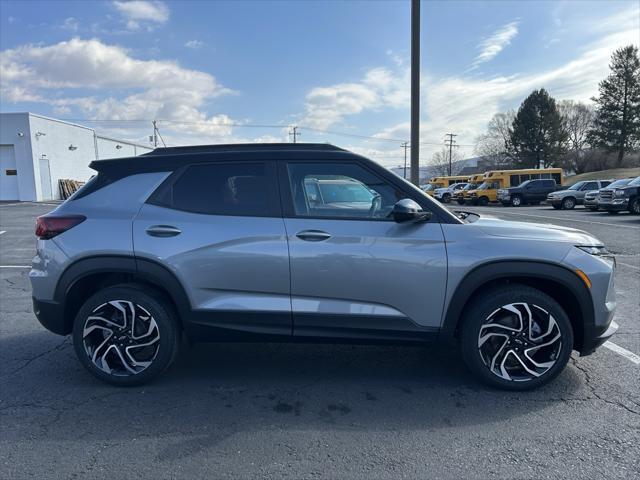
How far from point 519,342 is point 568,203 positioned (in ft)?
86.0

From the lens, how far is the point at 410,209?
3.10m

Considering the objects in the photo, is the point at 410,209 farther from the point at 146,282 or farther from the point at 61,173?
the point at 61,173

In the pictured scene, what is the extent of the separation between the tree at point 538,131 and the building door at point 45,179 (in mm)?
58521

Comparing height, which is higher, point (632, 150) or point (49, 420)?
point (632, 150)

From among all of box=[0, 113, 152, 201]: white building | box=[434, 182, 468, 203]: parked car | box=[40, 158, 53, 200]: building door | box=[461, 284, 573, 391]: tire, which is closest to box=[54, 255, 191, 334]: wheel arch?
box=[461, 284, 573, 391]: tire

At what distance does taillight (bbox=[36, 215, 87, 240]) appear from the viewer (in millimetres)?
3420

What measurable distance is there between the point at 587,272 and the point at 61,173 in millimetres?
33929

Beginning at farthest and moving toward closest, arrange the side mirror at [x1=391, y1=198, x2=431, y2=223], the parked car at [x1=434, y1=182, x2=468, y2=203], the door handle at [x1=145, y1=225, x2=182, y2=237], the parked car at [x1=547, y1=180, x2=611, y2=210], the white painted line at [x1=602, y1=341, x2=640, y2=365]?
the parked car at [x1=434, y1=182, x2=468, y2=203]
the parked car at [x1=547, y1=180, x2=611, y2=210]
the white painted line at [x1=602, y1=341, x2=640, y2=365]
the door handle at [x1=145, y1=225, x2=182, y2=237]
the side mirror at [x1=391, y1=198, x2=431, y2=223]

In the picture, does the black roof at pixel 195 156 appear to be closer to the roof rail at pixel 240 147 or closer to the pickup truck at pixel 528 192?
the roof rail at pixel 240 147

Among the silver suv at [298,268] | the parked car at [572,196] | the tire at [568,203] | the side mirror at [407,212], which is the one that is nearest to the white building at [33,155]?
the silver suv at [298,268]

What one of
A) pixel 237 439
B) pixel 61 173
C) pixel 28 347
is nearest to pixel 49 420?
pixel 237 439

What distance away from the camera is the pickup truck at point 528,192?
99.7 feet

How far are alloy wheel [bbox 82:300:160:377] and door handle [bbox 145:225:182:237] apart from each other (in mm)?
575

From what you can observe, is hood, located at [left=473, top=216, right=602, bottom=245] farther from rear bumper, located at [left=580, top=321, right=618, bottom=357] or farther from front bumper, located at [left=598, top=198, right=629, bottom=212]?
front bumper, located at [left=598, top=198, right=629, bottom=212]
